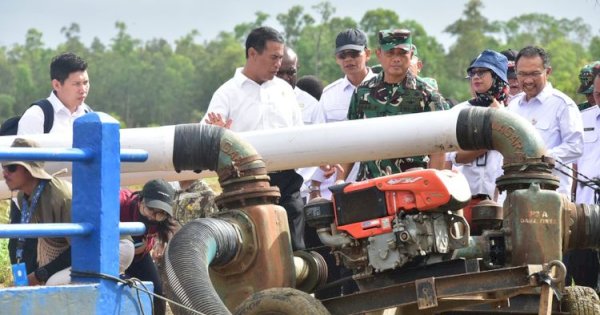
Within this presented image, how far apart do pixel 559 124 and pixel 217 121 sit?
2586mm

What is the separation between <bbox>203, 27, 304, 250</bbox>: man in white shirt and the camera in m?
10.4

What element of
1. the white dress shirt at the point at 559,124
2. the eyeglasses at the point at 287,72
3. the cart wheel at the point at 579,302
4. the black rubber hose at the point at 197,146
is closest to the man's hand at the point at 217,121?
the black rubber hose at the point at 197,146

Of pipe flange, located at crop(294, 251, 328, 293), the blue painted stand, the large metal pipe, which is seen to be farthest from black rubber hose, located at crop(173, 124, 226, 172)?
the blue painted stand

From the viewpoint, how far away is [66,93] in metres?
10.3

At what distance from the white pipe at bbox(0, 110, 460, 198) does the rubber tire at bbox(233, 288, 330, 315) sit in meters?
1.26

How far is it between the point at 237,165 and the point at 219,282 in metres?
0.75

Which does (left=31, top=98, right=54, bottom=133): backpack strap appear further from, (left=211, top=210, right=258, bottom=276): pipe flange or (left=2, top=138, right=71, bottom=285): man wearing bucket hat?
(left=211, top=210, right=258, bottom=276): pipe flange

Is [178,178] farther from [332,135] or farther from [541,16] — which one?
[541,16]

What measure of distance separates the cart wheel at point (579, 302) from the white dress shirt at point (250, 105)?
301cm

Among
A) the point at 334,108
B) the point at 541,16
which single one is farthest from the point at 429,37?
the point at 334,108

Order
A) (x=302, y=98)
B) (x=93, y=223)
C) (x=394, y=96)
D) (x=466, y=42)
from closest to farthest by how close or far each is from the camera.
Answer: (x=93, y=223) < (x=394, y=96) < (x=302, y=98) < (x=466, y=42)

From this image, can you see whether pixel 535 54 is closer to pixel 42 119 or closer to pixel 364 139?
pixel 364 139

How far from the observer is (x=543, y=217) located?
26.7ft

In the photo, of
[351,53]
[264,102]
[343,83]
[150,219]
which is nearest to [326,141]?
[264,102]
